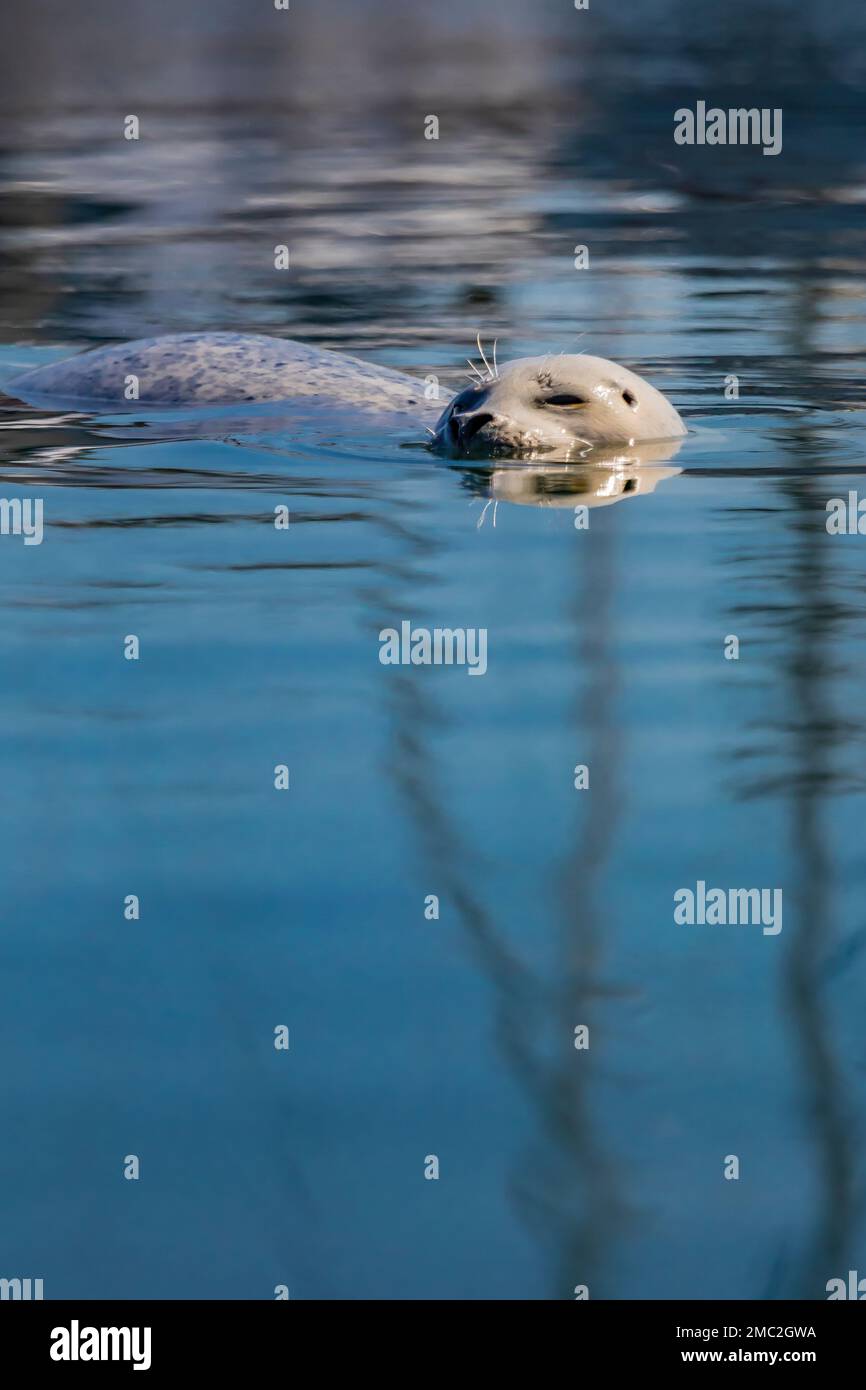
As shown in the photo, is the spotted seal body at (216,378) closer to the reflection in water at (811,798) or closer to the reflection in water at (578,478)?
the reflection in water at (578,478)

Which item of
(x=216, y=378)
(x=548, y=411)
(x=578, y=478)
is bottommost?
(x=578, y=478)

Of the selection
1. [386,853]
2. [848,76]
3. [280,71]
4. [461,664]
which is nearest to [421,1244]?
[386,853]

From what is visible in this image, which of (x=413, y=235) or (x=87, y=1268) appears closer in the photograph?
(x=87, y=1268)

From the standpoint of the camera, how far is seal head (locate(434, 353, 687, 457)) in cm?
759

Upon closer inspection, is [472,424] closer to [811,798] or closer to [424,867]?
[811,798]

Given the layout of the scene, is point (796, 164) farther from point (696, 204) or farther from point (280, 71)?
point (280, 71)

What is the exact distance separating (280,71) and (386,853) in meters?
23.3

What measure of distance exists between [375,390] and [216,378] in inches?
29.0

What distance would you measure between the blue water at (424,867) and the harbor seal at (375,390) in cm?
23

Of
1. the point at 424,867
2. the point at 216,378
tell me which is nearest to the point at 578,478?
the point at 216,378

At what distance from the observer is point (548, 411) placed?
7734 millimetres

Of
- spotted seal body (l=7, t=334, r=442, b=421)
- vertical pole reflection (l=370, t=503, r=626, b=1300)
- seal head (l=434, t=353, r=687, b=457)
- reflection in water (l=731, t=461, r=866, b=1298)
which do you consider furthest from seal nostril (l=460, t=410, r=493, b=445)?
vertical pole reflection (l=370, t=503, r=626, b=1300)

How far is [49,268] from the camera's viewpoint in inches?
515

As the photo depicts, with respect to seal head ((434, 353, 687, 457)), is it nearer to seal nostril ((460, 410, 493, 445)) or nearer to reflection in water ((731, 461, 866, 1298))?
seal nostril ((460, 410, 493, 445))
